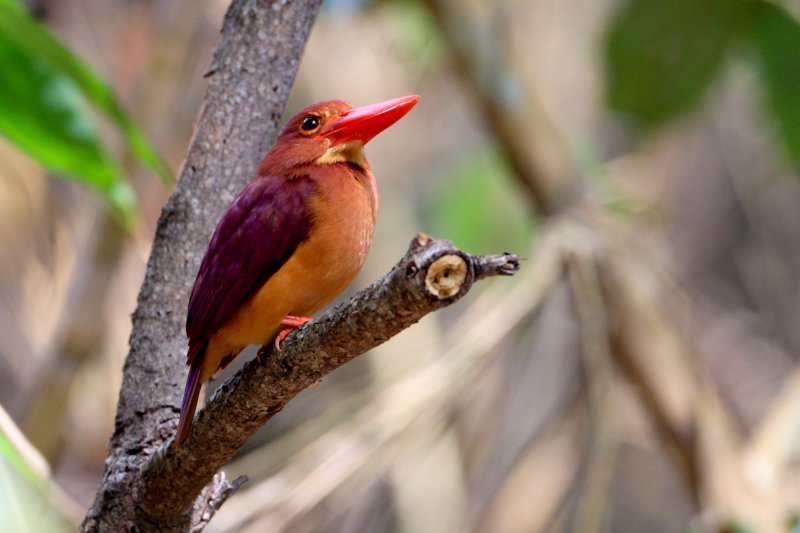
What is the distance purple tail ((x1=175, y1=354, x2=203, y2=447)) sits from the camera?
1.66 m

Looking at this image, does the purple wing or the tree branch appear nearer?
the tree branch

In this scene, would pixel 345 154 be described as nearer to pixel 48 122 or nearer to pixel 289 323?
pixel 289 323

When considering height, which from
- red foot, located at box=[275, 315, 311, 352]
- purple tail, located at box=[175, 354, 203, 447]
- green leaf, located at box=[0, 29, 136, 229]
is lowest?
purple tail, located at box=[175, 354, 203, 447]

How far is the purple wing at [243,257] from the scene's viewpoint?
1.81 m

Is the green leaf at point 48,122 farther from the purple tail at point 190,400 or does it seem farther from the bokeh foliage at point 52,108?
the purple tail at point 190,400

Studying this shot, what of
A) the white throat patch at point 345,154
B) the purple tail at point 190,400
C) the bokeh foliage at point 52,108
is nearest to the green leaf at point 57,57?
the bokeh foliage at point 52,108

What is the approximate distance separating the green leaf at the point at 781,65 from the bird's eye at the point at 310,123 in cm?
231

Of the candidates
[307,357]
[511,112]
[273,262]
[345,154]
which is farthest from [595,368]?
[307,357]

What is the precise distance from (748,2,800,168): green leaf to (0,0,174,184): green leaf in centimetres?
256

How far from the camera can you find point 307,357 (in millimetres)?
1501

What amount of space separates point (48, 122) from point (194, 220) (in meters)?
0.40

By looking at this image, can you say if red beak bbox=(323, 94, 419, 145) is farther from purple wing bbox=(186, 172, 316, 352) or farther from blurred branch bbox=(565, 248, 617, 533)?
blurred branch bbox=(565, 248, 617, 533)

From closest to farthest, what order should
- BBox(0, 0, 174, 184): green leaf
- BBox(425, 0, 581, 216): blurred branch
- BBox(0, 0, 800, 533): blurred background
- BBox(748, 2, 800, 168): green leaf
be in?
1. BBox(0, 0, 174, 184): green leaf
2. BBox(0, 0, 800, 533): blurred background
3. BBox(748, 2, 800, 168): green leaf
4. BBox(425, 0, 581, 216): blurred branch

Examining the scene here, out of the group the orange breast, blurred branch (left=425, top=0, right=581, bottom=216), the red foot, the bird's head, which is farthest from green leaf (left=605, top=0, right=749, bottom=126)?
the red foot
